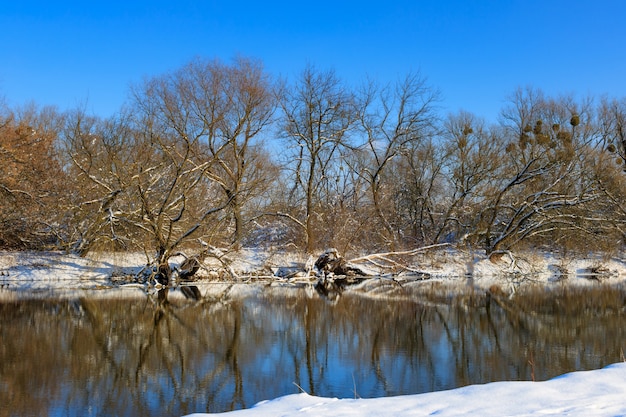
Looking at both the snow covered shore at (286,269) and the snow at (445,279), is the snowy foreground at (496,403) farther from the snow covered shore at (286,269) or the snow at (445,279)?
the snow covered shore at (286,269)

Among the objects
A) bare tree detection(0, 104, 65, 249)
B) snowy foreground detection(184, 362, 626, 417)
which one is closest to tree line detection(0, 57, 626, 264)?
bare tree detection(0, 104, 65, 249)

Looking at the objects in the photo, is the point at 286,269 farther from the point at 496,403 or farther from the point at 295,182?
the point at 496,403

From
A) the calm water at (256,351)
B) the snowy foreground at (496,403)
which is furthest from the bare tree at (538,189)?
the snowy foreground at (496,403)

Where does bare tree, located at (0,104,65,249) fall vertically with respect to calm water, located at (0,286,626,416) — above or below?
above

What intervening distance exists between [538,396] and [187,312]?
10.8m

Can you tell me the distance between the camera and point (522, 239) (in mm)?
30094

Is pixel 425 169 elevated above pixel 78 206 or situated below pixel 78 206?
above

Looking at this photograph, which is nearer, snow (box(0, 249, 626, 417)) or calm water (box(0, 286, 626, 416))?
snow (box(0, 249, 626, 417))

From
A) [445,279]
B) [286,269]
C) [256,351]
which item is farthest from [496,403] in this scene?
[445,279]

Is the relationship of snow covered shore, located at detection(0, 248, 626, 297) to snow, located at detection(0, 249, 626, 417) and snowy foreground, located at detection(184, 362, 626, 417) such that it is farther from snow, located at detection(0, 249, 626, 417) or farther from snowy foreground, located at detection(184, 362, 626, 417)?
snowy foreground, located at detection(184, 362, 626, 417)

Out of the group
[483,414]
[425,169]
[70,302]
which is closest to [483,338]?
[483,414]

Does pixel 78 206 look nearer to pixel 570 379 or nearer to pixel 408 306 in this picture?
pixel 408 306

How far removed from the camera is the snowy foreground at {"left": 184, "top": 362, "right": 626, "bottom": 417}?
525 centimetres

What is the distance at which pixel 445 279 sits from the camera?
26.7m
